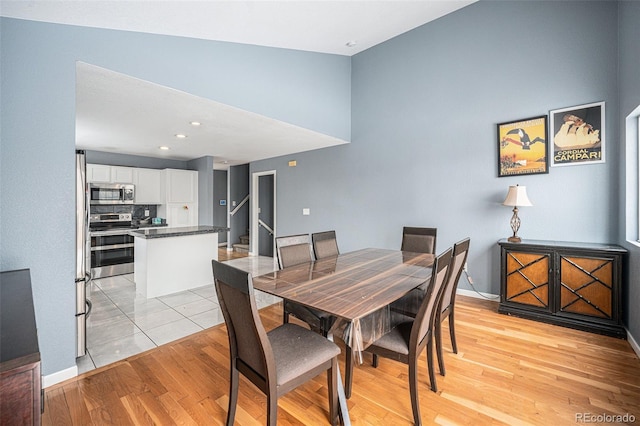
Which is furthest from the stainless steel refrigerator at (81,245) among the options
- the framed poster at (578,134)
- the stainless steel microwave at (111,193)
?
the framed poster at (578,134)

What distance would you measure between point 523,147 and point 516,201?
2.27ft

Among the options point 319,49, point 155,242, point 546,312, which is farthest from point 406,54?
point 155,242

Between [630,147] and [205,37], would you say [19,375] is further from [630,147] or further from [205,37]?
[630,147]

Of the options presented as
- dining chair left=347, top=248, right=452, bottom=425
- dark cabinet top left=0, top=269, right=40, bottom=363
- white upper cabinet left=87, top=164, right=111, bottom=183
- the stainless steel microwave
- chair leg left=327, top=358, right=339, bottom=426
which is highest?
white upper cabinet left=87, top=164, right=111, bottom=183

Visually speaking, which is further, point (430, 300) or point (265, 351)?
point (430, 300)

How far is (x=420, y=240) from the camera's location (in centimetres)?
321

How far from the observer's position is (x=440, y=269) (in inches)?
60.2

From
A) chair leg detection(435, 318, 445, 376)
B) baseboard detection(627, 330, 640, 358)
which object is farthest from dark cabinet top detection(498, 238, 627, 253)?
chair leg detection(435, 318, 445, 376)

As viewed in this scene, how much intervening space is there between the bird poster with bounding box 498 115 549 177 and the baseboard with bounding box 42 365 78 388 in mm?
4377

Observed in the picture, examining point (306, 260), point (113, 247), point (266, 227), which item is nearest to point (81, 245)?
point (306, 260)

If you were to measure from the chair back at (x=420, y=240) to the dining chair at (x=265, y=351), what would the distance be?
6.50ft

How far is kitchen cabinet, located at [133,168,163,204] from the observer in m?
5.59

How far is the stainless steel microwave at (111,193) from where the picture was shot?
5.09 meters

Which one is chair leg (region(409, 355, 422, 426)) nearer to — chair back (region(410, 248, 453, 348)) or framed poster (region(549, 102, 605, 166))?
chair back (region(410, 248, 453, 348))
